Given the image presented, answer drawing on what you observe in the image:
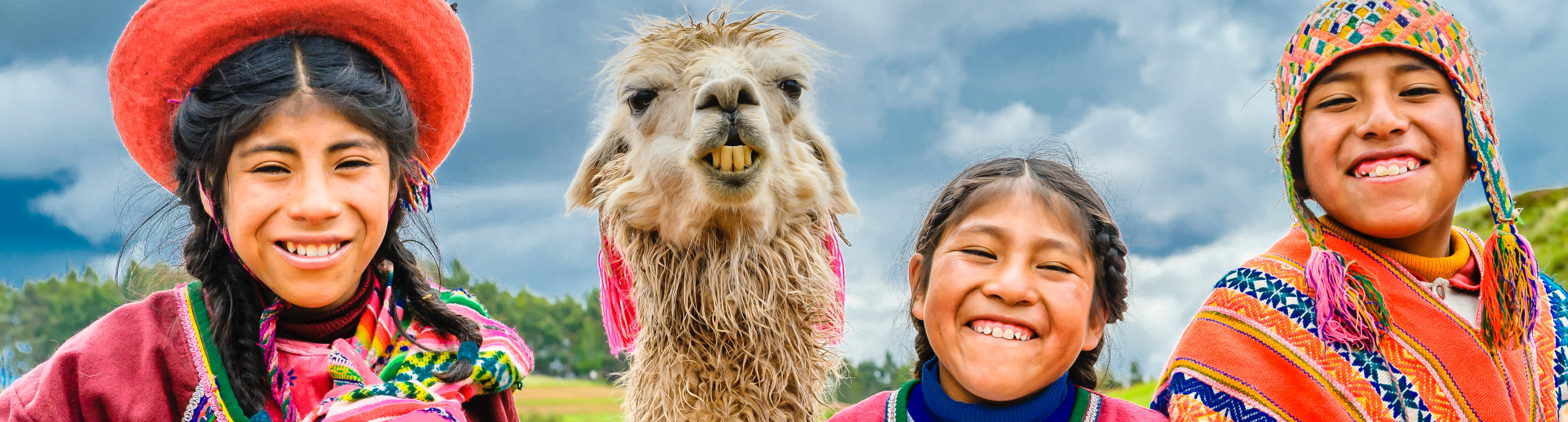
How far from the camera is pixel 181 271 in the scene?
8.66ft

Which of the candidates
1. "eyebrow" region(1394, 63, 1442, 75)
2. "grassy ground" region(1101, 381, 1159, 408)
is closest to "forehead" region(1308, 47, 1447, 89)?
"eyebrow" region(1394, 63, 1442, 75)

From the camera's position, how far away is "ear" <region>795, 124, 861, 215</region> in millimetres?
3156

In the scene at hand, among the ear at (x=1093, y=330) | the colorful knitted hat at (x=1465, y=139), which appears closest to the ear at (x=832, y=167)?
the ear at (x=1093, y=330)

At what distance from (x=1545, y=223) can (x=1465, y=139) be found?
628 inches

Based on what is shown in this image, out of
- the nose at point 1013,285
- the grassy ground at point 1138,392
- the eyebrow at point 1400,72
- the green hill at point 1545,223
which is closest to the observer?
the nose at point 1013,285

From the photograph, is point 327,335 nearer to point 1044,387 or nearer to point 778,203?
point 778,203

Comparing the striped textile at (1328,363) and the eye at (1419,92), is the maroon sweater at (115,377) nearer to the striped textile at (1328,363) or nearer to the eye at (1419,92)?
the striped textile at (1328,363)

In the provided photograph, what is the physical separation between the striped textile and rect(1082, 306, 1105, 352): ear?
1.19 feet

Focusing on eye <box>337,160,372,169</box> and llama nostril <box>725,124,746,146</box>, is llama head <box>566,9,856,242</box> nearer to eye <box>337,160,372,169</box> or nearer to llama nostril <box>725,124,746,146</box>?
llama nostril <box>725,124,746,146</box>

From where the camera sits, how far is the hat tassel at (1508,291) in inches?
108

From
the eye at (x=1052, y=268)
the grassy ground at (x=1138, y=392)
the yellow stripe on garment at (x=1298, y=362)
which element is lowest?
the yellow stripe on garment at (x=1298, y=362)

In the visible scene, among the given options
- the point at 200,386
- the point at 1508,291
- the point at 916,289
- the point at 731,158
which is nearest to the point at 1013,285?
the point at 916,289

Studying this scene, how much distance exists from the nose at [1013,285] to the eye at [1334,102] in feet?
3.64

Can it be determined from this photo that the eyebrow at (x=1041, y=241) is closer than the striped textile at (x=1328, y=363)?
Yes
